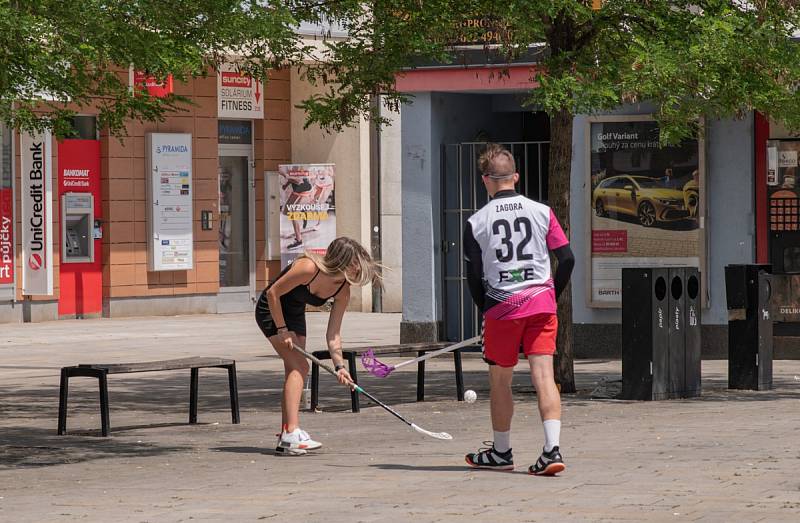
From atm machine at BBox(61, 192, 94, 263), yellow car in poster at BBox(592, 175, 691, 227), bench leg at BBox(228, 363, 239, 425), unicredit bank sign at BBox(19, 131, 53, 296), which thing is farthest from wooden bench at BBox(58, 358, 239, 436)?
atm machine at BBox(61, 192, 94, 263)

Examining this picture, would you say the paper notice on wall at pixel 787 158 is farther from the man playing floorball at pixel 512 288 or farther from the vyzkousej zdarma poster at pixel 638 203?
the man playing floorball at pixel 512 288

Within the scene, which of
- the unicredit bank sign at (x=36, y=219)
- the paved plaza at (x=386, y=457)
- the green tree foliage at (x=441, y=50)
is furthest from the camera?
the unicredit bank sign at (x=36, y=219)

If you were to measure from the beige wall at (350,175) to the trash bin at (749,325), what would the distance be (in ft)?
44.0

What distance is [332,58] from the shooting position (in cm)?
1393

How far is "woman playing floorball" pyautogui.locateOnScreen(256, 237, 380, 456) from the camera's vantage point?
9680 mm

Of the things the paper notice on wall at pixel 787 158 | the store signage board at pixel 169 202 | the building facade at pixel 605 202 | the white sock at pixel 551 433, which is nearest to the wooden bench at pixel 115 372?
the white sock at pixel 551 433

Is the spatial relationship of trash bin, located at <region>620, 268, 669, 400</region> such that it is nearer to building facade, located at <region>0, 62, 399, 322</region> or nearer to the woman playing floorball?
the woman playing floorball

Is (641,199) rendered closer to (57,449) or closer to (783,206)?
(783,206)

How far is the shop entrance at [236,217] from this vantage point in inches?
1059

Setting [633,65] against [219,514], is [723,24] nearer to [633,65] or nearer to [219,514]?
[633,65]

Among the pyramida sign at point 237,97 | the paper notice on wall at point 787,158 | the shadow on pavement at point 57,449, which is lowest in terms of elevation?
the shadow on pavement at point 57,449

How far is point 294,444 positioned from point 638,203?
27.8 ft

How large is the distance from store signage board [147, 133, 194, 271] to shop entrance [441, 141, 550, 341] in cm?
807

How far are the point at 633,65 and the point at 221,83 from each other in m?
15.1
